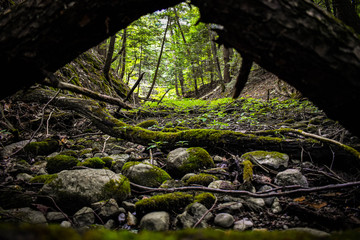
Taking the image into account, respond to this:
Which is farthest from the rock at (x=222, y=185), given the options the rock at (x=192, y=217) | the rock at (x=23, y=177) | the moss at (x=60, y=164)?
the rock at (x=23, y=177)

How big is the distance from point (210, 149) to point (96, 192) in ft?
7.09

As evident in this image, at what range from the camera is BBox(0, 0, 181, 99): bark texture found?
1.16 metres

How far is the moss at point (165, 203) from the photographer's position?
1883mm

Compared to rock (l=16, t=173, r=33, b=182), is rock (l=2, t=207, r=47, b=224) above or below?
below

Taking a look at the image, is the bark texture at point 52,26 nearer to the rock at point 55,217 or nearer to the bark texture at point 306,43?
the bark texture at point 306,43

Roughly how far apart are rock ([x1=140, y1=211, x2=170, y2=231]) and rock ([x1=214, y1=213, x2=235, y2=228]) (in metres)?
0.47

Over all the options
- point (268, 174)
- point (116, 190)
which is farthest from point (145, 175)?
point (268, 174)

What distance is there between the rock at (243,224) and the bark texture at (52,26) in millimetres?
1942

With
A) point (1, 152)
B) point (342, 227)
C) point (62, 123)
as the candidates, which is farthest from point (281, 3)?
point (62, 123)

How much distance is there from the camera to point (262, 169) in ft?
8.84

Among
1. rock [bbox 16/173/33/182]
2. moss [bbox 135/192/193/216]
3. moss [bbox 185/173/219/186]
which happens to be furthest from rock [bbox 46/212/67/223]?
moss [bbox 185/173/219/186]

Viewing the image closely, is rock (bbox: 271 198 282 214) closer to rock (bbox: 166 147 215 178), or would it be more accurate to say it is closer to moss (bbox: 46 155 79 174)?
rock (bbox: 166 147 215 178)

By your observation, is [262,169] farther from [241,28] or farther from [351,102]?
[241,28]

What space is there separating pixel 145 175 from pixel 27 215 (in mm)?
1253
